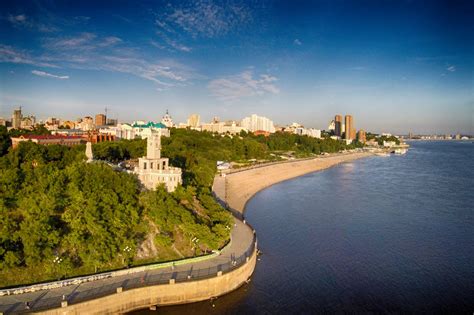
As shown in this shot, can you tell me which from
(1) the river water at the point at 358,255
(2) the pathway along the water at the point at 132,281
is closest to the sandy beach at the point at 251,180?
(1) the river water at the point at 358,255

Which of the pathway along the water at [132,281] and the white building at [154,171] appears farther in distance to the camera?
the white building at [154,171]

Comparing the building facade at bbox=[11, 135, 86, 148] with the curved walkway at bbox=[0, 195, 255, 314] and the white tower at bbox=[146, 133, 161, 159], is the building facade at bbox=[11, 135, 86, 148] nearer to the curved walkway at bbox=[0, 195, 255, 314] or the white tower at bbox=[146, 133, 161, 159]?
the white tower at bbox=[146, 133, 161, 159]

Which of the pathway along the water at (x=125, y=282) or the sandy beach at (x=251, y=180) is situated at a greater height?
the sandy beach at (x=251, y=180)

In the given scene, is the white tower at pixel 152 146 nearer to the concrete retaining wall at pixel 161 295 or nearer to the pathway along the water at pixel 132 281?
the pathway along the water at pixel 132 281

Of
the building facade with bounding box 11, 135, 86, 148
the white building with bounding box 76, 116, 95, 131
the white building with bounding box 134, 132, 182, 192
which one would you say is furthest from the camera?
the white building with bounding box 76, 116, 95, 131

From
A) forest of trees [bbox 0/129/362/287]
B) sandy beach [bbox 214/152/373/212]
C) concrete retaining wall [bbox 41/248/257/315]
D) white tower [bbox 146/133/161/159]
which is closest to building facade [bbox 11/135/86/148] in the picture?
sandy beach [bbox 214/152/373/212]

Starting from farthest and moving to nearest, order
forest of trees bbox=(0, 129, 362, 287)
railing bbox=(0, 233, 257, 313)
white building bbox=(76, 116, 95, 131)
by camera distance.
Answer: white building bbox=(76, 116, 95, 131) < forest of trees bbox=(0, 129, 362, 287) < railing bbox=(0, 233, 257, 313)

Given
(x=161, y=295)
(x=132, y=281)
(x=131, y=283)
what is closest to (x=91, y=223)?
(x=132, y=281)

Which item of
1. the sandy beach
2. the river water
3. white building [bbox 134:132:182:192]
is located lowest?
the river water

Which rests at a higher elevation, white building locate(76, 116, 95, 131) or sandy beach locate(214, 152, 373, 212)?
white building locate(76, 116, 95, 131)

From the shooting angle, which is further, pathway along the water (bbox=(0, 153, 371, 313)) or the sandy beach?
the sandy beach
